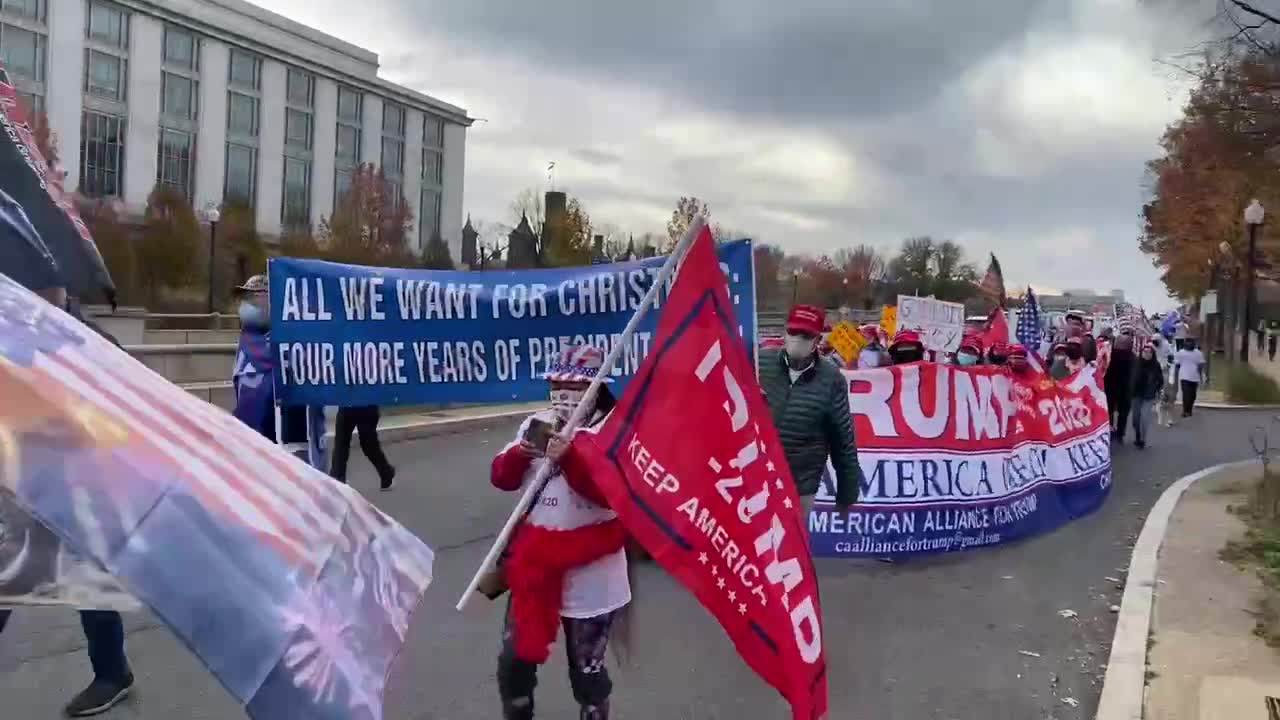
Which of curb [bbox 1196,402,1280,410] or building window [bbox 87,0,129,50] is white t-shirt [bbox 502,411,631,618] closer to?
curb [bbox 1196,402,1280,410]

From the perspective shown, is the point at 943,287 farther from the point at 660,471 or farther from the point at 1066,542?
the point at 660,471

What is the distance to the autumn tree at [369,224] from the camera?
54.7 metres

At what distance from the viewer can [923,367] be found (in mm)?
8820

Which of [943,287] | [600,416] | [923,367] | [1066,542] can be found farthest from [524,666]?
[943,287]

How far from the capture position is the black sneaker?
4715mm

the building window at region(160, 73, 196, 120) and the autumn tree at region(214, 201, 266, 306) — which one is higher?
the building window at region(160, 73, 196, 120)

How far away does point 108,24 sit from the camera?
2606 inches

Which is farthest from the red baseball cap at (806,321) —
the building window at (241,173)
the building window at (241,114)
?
the building window at (241,114)

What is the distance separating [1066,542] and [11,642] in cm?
774

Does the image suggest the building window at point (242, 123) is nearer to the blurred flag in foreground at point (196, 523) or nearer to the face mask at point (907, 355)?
the face mask at point (907, 355)

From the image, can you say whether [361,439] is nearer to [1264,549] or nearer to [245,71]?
[1264,549]

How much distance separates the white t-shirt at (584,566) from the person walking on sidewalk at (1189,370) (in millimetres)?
20513

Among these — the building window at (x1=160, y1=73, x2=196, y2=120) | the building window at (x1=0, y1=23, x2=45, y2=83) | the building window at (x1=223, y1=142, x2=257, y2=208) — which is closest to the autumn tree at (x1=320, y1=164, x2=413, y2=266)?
the building window at (x1=223, y1=142, x2=257, y2=208)

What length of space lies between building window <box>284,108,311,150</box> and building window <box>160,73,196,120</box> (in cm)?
727
